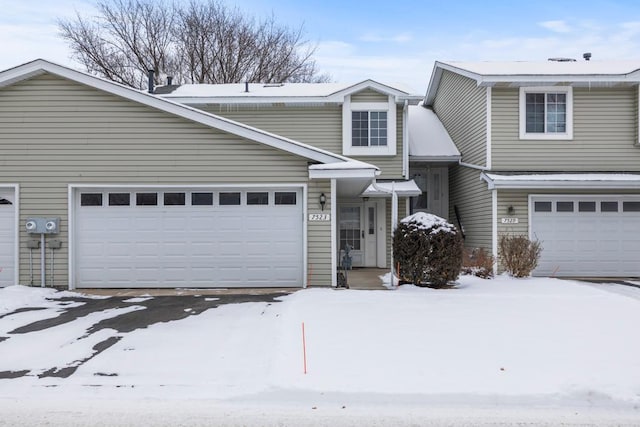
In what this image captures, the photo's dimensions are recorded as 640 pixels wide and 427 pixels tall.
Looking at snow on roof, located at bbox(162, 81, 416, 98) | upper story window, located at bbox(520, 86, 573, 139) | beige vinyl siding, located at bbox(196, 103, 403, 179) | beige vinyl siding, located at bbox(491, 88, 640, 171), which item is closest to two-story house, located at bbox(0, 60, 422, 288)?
beige vinyl siding, located at bbox(196, 103, 403, 179)

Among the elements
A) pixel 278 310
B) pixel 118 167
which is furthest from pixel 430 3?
pixel 278 310

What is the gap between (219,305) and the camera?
8.52 metres

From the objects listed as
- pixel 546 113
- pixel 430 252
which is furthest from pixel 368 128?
pixel 430 252

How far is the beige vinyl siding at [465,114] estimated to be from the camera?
1381cm

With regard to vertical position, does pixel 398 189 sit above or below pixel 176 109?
below

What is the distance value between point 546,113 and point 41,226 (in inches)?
506

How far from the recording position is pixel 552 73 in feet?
42.8

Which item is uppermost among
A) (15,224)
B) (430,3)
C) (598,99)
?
(430,3)

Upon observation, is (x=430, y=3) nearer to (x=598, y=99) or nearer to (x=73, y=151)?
(x=598, y=99)

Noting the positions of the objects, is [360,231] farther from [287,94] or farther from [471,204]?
[287,94]

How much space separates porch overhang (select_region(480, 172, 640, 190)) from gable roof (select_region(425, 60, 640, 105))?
8.31ft

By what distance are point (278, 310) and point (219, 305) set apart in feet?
4.05

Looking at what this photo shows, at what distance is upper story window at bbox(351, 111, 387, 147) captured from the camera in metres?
14.5

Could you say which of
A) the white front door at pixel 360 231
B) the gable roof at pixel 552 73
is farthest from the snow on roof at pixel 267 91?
the white front door at pixel 360 231
